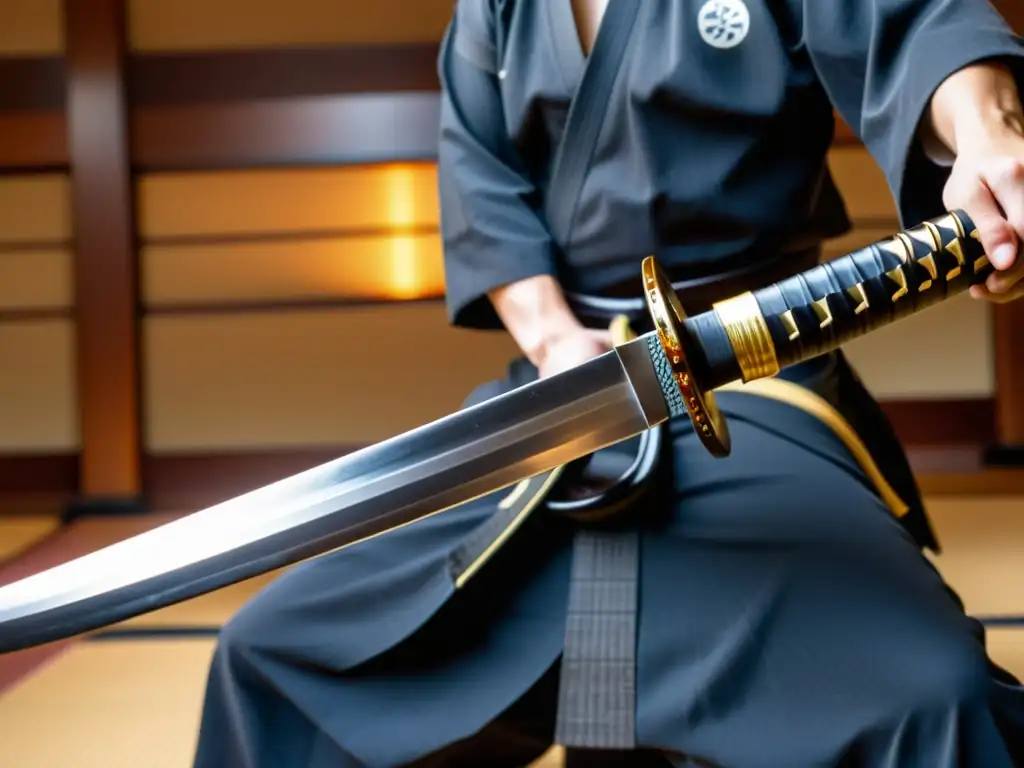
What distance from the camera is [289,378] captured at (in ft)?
8.84

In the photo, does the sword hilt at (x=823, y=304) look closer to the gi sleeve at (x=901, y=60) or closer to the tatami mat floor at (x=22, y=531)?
the gi sleeve at (x=901, y=60)

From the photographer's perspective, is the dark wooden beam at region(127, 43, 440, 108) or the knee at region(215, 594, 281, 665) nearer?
the knee at region(215, 594, 281, 665)

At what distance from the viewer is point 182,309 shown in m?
2.69

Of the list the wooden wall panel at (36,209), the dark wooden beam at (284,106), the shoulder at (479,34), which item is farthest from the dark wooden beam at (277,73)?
the shoulder at (479,34)

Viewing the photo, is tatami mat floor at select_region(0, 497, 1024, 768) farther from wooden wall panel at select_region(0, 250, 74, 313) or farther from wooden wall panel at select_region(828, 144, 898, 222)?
wooden wall panel at select_region(0, 250, 74, 313)

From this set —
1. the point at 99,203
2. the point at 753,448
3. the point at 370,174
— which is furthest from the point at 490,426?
the point at 99,203

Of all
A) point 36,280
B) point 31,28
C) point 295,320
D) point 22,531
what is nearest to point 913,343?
point 295,320

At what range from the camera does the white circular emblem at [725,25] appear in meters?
0.77

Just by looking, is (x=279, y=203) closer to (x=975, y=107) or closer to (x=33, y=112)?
(x=33, y=112)

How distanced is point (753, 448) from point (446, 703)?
33 cm

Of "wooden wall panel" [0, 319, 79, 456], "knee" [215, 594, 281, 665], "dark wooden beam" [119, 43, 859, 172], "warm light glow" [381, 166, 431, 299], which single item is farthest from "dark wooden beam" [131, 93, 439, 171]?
"knee" [215, 594, 281, 665]

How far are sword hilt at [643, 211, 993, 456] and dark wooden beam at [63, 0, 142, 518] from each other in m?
2.31

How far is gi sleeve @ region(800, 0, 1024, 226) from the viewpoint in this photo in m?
0.65

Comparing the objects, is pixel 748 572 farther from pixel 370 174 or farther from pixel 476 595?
pixel 370 174
